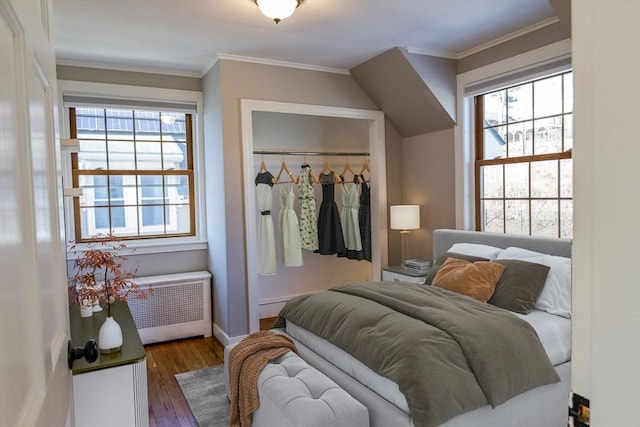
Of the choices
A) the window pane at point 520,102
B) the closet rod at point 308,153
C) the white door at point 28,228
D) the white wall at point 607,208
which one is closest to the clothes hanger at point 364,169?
the closet rod at point 308,153

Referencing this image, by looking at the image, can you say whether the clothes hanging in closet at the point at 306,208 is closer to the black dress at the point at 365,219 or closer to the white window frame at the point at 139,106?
the black dress at the point at 365,219

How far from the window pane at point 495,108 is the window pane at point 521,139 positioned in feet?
0.52

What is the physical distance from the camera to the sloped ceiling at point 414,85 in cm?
402

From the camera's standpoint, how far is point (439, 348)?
6.84ft

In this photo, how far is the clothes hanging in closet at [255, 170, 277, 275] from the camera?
4.40 m

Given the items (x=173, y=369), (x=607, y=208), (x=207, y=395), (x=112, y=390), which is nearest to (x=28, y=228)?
(x=607, y=208)

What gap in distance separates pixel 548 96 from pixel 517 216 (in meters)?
1.01

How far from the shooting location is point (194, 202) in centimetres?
456

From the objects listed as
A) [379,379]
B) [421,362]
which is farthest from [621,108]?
[379,379]

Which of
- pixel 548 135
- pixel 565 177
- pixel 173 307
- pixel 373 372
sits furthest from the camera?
pixel 173 307

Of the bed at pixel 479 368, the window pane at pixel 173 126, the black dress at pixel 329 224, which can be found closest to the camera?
the bed at pixel 479 368

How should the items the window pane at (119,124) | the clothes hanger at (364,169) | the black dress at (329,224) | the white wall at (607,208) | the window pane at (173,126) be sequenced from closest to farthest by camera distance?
1. the white wall at (607,208)
2. the window pane at (119,124)
3. the window pane at (173,126)
4. the black dress at (329,224)
5. the clothes hanger at (364,169)

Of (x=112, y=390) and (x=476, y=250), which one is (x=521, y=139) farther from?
(x=112, y=390)

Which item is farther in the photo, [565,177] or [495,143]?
[495,143]
